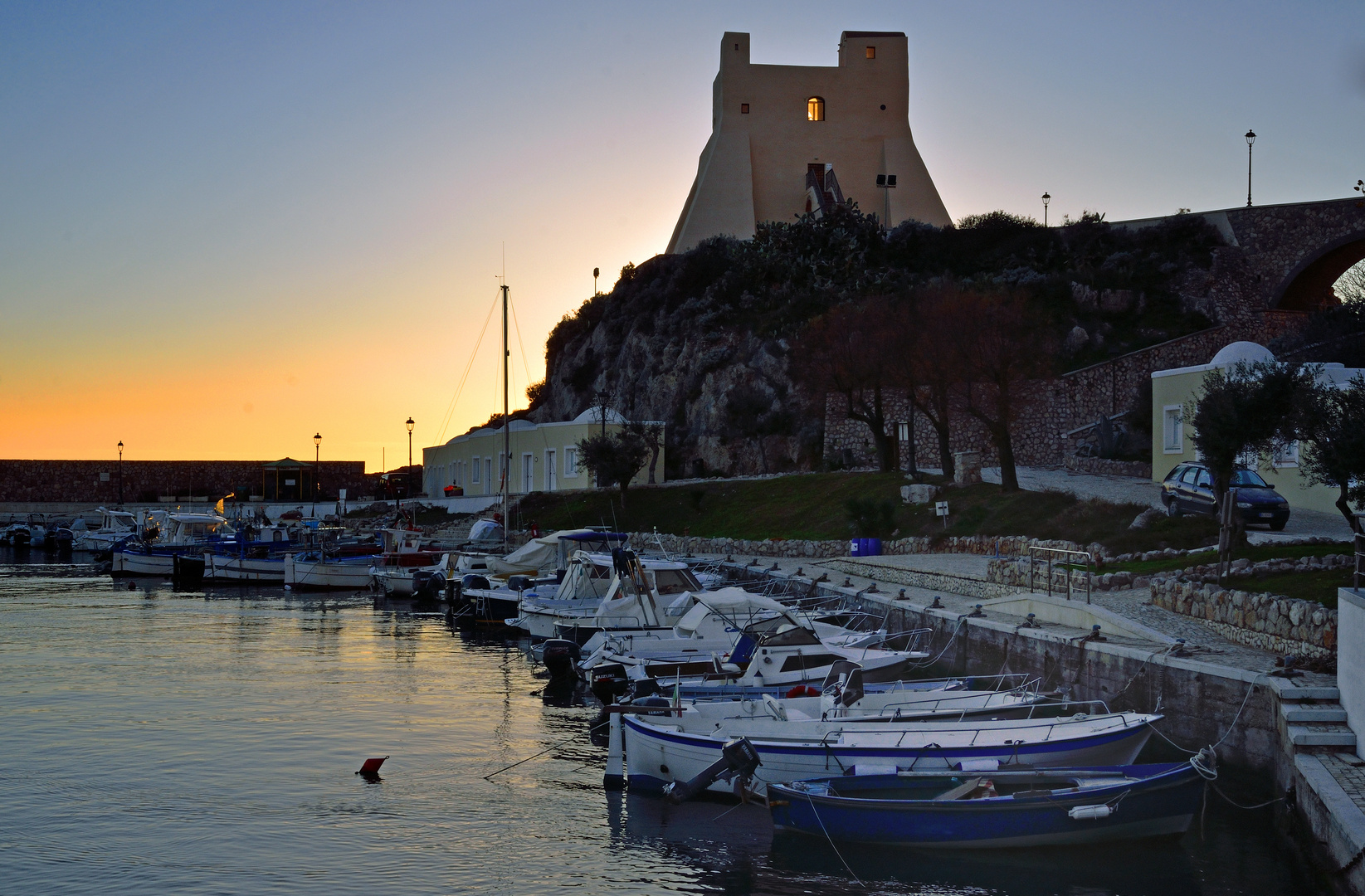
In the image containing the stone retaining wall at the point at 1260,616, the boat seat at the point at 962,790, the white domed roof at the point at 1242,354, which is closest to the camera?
the boat seat at the point at 962,790

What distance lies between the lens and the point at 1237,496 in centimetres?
2359

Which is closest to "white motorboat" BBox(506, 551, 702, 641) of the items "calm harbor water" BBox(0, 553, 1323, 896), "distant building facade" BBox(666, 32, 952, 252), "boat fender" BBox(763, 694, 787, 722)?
"calm harbor water" BBox(0, 553, 1323, 896)

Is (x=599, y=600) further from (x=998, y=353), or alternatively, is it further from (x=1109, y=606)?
(x=998, y=353)

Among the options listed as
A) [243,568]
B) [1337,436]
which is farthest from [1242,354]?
[243,568]

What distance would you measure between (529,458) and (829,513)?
2792 cm

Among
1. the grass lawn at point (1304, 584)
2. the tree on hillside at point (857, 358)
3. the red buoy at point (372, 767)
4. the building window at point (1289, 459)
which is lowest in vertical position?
the red buoy at point (372, 767)

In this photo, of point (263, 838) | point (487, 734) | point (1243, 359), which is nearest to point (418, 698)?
point (487, 734)

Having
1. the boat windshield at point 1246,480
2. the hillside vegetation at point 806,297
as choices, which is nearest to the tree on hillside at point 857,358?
the hillside vegetation at point 806,297

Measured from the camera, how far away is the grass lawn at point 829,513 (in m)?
26.0

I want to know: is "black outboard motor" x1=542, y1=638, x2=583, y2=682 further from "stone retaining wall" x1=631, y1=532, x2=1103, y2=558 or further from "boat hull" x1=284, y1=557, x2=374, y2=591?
"boat hull" x1=284, y1=557, x2=374, y2=591

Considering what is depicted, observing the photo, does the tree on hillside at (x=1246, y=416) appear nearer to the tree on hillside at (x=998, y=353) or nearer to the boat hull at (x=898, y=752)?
the boat hull at (x=898, y=752)

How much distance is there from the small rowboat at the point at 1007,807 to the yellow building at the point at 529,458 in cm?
4457

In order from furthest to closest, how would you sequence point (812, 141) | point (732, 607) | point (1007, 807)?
point (812, 141)
point (732, 607)
point (1007, 807)

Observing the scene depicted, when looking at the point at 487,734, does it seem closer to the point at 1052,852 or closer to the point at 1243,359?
the point at 1052,852
